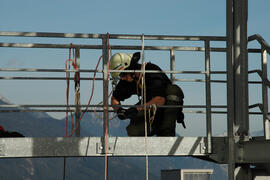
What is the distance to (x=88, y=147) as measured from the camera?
296 inches

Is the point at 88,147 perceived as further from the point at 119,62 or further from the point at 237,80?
the point at 237,80

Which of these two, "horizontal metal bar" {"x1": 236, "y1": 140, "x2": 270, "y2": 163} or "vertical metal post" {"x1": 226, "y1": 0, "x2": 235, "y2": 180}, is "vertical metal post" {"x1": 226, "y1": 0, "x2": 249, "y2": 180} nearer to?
"vertical metal post" {"x1": 226, "y1": 0, "x2": 235, "y2": 180}

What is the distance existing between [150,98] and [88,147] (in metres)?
1.63

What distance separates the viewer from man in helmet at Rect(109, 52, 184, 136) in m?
8.31

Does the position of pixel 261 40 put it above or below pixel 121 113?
above

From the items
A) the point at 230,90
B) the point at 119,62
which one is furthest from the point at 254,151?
the point at 119,62

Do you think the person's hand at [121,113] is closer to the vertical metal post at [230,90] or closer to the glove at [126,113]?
the glove at [126,113]

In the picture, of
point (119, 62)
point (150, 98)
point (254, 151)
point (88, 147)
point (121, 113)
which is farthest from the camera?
point (119, 62)

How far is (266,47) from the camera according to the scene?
7992 mm

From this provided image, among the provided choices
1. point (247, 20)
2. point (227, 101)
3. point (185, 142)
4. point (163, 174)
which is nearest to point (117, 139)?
point (185, 142)

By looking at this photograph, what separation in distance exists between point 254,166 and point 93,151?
2.62 metres

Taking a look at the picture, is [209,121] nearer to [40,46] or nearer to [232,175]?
[232,175]

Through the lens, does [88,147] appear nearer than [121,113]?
Yes

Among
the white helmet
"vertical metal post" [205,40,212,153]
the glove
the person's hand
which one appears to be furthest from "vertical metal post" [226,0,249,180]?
the white helmet
